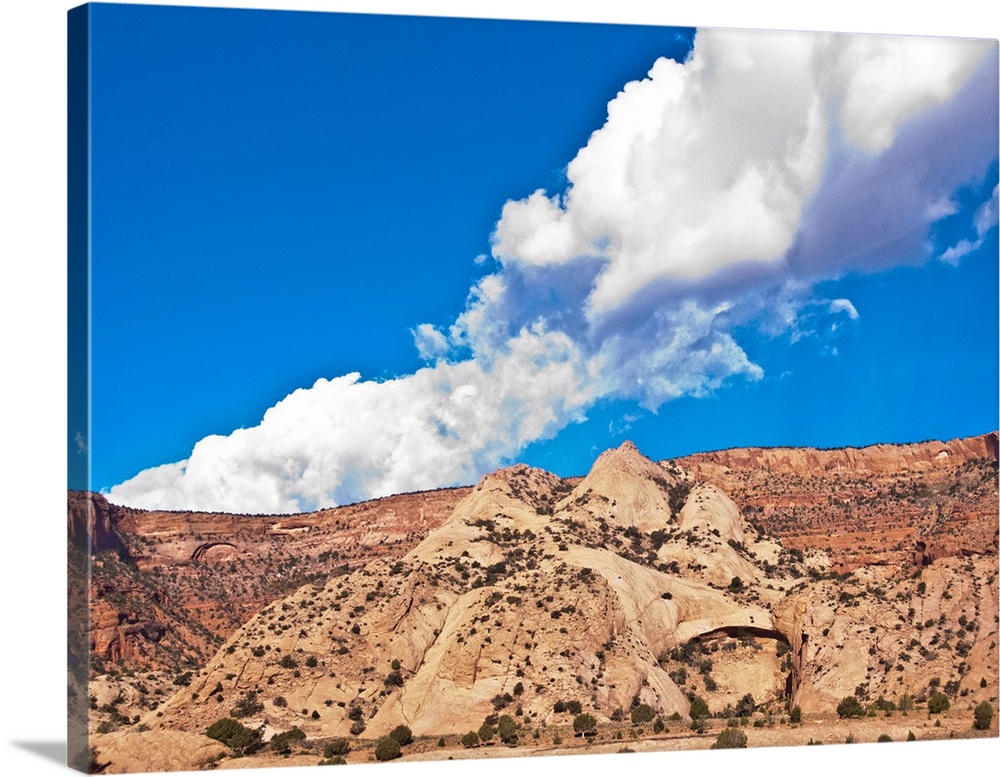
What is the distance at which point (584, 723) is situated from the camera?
28141 mm

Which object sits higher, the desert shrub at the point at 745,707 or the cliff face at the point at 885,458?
the cliff face at the point at 885,458

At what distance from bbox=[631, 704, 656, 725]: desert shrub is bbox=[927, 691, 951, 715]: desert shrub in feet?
18.0

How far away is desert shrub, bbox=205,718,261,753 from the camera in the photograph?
26.4 m

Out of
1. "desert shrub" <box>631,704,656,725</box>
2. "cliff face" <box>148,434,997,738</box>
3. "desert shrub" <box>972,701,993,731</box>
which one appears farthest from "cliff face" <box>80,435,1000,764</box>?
"desert shrub" <box>972,701,993,731</box>

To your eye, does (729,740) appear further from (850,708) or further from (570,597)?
(570,597)

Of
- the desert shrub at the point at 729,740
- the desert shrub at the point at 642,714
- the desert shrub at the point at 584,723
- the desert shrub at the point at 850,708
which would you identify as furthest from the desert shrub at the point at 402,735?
the desert shrub at the point at 850,708

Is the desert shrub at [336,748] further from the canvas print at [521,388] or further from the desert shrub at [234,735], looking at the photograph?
the desert shrub at [234,735]

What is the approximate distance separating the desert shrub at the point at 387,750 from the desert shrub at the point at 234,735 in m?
2.01

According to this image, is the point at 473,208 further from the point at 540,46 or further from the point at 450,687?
the point at 450,687

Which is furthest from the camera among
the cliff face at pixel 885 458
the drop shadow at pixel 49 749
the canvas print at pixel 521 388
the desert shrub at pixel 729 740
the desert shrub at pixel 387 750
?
the cliff face at pixel 885 458

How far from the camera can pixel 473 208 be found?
2883cm

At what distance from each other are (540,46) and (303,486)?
9067 mm

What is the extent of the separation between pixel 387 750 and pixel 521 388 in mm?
6941

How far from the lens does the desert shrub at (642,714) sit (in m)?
28.6
